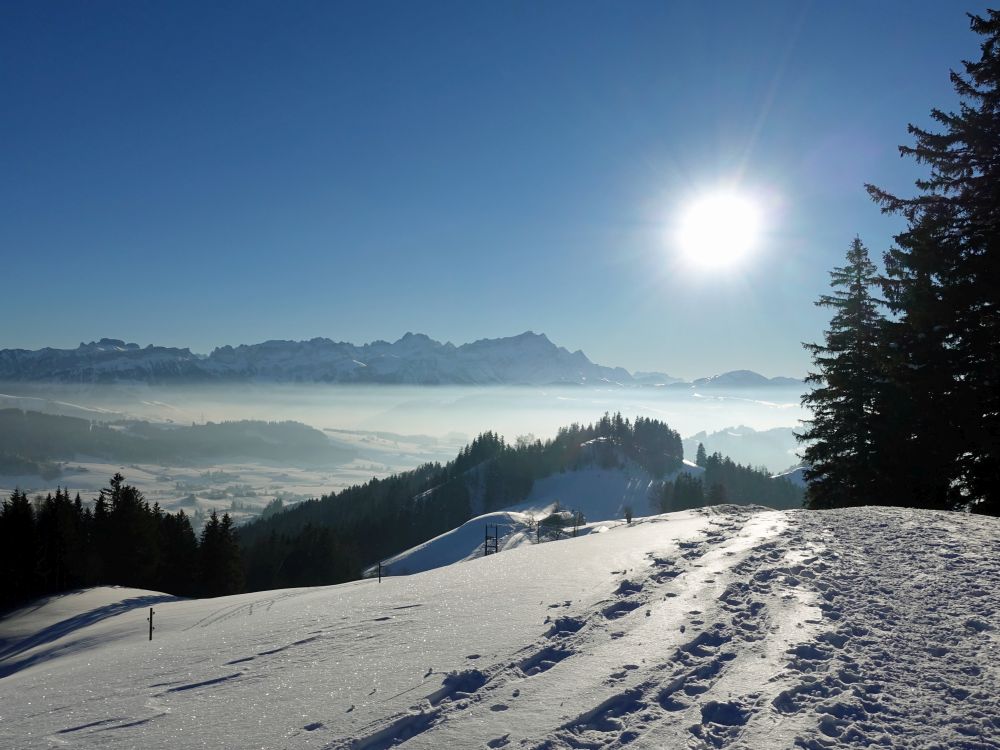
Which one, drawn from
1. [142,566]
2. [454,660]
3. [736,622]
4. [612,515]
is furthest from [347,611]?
[612,515]

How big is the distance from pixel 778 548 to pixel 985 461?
1131 centimetres

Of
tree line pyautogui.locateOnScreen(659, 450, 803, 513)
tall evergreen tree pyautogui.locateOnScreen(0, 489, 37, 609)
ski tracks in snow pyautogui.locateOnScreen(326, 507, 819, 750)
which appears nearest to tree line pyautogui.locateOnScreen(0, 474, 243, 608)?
tall evergreen tree pyautogui.locateOnScreen(0, 489, 37, 609)

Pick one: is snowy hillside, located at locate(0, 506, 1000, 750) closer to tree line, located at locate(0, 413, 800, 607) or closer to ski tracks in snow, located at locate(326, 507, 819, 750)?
ski tracks in snow, located at locate(326, 507, 819, 750)

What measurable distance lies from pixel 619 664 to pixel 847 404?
24044mm

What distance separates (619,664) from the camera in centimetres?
673

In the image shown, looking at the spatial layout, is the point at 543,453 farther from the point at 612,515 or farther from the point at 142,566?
Answer: the point at 142,566

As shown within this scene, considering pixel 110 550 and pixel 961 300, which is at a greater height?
pixel 961 300

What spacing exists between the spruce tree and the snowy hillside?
491 inches

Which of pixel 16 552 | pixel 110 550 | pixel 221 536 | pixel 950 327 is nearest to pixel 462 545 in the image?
pixel 221 536

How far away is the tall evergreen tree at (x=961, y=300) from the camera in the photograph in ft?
56.0

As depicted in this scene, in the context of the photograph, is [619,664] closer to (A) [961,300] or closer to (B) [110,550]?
(A) [961,300]

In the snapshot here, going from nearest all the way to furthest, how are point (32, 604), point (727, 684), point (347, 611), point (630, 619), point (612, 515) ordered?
point (727, 684)
point (630, 619)
point (347, 611)
point (32, 604)
point (612, 515)

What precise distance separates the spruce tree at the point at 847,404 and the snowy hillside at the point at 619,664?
491 inches

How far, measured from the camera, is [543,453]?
164875 millimetres
